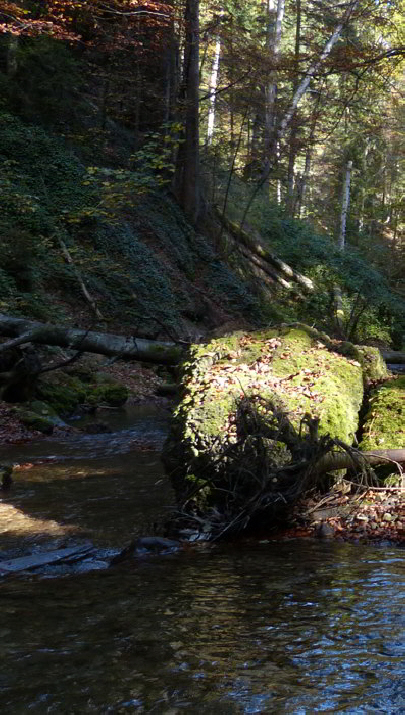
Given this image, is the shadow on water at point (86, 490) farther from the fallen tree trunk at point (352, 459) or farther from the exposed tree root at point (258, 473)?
the fallen tree trunk at point (352, 459)

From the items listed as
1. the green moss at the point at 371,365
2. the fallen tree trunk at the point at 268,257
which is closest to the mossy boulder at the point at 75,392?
the green moss at the point at 371,365

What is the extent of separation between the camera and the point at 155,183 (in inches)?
869

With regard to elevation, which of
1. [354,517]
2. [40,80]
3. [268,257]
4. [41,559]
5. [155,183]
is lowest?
[41,559]

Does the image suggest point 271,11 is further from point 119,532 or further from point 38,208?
point 119,532

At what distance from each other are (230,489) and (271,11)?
30539 millimetres

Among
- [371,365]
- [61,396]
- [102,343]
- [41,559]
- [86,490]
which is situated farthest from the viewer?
[61,396]

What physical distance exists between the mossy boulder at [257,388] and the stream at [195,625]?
2.74 feet

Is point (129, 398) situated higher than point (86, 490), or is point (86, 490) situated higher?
point (129, 398)

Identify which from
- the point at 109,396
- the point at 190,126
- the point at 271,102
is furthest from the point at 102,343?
the point at 271,102

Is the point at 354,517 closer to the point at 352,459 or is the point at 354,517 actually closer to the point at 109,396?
the point at 352,459

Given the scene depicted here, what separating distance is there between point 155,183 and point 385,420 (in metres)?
17.0

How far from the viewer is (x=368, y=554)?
203 inches

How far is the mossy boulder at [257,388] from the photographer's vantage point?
5918 millimetres

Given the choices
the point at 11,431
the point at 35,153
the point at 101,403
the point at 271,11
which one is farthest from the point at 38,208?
the point at 271,11
